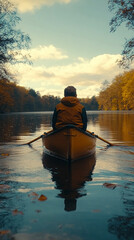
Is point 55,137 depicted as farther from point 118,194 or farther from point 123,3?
point 123,3

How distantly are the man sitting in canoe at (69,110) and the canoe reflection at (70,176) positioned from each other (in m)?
1.14

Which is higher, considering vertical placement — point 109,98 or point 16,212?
point 109,98

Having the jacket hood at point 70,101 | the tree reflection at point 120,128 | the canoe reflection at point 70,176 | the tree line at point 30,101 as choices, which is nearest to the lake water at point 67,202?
the canoe reflection at point 70,176

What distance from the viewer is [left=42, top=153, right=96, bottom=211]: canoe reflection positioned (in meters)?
3.38

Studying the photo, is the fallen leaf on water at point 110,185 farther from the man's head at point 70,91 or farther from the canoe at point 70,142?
the man's head at point 70,91

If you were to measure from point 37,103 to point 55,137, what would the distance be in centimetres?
13125

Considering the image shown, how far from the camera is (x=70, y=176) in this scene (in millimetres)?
4562

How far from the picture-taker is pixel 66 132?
5.40 meters

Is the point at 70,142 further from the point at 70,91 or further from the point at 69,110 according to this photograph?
the point at 70,91

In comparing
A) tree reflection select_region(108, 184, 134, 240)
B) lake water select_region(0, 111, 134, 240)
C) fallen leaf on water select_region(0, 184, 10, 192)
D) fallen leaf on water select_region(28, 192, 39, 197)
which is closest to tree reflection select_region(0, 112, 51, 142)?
lake water select_region(0, 111, 134, 240)

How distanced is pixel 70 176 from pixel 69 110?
1.97 meters

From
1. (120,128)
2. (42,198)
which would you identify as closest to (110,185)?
(42,198)

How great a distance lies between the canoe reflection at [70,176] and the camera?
11.1 feet

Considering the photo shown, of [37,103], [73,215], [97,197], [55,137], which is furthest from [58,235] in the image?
[37,103]
